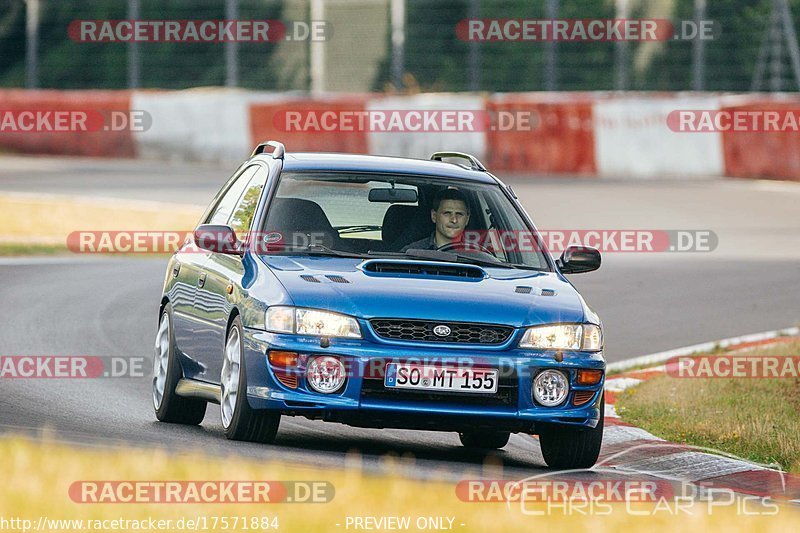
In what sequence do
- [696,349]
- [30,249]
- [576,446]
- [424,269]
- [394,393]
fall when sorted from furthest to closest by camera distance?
1. [30,249]
2. [696,349]
3. [424,269]
4. [576,446]
5. [394,393]

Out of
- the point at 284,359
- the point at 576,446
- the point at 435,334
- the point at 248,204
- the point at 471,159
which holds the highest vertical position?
the point at 471,159

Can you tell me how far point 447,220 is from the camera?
418 inches

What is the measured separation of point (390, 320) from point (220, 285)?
1346 millimetres

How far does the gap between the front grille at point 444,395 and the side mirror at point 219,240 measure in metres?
1.38

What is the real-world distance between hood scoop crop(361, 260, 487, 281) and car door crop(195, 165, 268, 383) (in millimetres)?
694

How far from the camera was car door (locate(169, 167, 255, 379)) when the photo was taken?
34.4 feet

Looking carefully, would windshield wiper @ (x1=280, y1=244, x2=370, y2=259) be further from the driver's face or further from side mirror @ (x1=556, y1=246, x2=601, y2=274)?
side mirror @ (x1=556, y1=246, x2=601, y2=274)

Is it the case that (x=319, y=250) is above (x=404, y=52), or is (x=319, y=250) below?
below

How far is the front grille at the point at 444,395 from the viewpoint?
912cm

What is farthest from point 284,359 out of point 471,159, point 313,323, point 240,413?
point 471,159

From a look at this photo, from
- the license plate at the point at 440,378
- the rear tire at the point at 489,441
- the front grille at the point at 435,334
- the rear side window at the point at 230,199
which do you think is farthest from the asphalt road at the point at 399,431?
the rear side window at the point at 230,199

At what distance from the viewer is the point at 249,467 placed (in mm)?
7660

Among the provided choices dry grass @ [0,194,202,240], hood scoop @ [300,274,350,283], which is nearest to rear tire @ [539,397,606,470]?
hood scoop @ [300,274,350,283]

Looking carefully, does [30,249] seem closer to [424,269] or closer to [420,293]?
[424,269]
